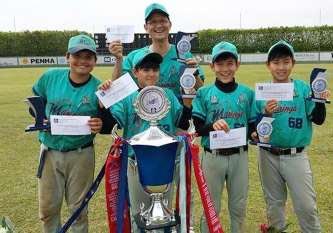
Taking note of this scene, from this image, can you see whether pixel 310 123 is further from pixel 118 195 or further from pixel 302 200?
pixel 118 195

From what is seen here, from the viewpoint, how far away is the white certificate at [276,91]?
381 centimetres

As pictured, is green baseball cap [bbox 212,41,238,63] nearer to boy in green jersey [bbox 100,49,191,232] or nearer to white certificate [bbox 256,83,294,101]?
white certificate [bbox 256,83,294,101]

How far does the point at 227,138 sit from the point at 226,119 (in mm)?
191

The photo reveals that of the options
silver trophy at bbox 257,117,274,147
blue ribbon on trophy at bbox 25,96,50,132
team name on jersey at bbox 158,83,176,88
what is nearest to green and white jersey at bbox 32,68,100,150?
blue ribbon on trophy at bbox 25,96,50,132

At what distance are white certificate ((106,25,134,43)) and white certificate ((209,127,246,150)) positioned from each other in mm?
989

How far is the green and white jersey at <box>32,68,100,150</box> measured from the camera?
3857 millimetres

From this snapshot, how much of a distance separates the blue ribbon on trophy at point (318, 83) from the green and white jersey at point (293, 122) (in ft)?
0.53

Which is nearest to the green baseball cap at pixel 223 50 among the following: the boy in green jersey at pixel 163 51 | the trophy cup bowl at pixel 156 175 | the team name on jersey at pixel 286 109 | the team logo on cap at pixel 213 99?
the boy in green jersey at pixel 163 51

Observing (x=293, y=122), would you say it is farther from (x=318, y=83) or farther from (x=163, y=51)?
(x=163, y=51)

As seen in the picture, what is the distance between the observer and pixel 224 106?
3900 millimetres

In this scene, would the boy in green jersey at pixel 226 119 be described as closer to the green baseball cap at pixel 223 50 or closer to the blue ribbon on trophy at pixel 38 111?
the green baseball cap at pixel 223 50

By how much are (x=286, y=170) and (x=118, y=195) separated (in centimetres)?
162

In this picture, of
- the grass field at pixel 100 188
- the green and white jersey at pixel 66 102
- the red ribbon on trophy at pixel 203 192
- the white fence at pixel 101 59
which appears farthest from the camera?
the white fence at pixel 101 59

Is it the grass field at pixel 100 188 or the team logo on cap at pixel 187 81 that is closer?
the team logo on cap at pixel 187 81
